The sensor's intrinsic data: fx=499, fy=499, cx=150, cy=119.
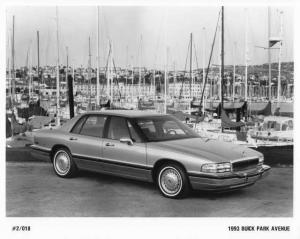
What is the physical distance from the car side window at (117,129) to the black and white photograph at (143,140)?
2 cm

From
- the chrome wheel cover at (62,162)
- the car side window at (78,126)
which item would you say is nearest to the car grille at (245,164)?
the car side window at (78,126)

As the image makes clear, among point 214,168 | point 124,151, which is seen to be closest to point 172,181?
point 214,168

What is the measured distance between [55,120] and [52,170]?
3545 mm

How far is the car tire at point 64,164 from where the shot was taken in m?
7.90

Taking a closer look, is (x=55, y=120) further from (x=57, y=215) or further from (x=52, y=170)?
(x=57, y=215)

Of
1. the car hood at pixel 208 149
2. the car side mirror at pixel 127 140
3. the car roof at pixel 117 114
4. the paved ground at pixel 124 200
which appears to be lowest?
the paved ground at pixel 124 200

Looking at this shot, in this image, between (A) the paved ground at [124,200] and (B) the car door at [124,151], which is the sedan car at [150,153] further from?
(A) the paved ground at [124,200]

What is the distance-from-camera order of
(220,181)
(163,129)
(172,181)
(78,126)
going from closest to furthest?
(220,181) < (172,181) < (163,129) < (78,126)

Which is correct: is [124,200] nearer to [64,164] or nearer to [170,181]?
[170,181]

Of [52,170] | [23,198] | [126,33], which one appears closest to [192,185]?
[23,198]

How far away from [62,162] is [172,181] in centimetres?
218

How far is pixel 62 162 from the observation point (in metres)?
8.03

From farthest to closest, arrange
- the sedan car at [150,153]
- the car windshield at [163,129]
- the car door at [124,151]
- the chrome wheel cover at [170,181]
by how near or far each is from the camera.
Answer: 1. the car windshield at [163,129]
2. the car door at [124,151]
3. the chrome wheel cover at [170,181]
4. the sedan car at [150,153]
